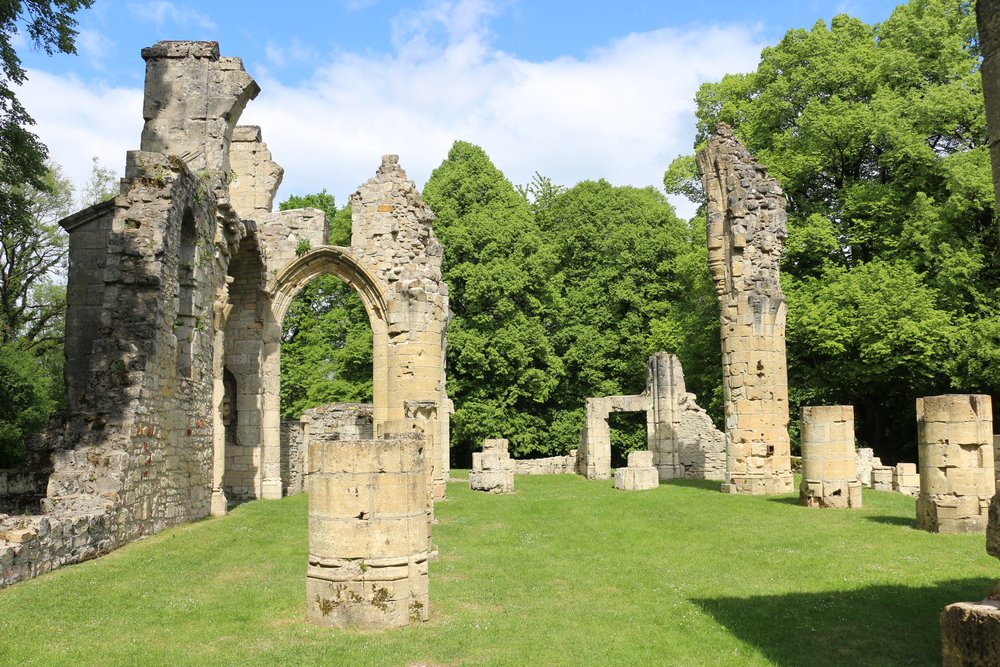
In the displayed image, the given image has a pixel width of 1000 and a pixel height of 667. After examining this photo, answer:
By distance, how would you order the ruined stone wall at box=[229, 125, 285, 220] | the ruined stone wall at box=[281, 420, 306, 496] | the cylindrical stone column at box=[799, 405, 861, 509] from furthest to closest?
the ruined stone wall at box=[281, 420, 306, 496] → the ruined stone wall at box=[229, 125, 285, 220] → the cylindrical stone column at box=[799, 405, 861, 509]

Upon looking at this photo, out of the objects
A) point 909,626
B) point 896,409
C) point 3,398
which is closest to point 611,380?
point 896,409

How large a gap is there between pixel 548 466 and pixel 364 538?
22.5m

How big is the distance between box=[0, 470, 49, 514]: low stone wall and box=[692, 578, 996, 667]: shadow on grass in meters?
9.81

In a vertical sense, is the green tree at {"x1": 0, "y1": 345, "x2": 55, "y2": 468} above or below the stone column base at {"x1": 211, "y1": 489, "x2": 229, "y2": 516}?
above

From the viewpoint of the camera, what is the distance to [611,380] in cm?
3241

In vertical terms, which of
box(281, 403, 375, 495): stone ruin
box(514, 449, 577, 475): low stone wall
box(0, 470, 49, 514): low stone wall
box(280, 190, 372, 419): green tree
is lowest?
box(514, 449, 577, 475): low stone wall

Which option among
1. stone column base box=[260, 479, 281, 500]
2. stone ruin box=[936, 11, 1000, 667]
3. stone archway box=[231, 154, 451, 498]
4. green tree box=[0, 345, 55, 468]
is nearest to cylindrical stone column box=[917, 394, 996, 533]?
stone ruin box=[936, 11, 1000, 667]

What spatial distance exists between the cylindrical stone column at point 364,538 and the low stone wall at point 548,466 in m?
21.7

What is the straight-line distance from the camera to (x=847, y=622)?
728cm

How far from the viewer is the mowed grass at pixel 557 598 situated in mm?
6504

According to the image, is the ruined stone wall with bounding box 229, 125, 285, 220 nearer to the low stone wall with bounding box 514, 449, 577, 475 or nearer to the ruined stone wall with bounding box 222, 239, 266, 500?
the ruined stone wall with bounding box 222, 239, 266, 500

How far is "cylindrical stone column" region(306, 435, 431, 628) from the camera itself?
7355mm

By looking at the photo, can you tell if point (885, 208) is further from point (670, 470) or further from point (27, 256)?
point (27, 256)

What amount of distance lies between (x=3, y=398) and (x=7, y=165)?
6.75 meters
